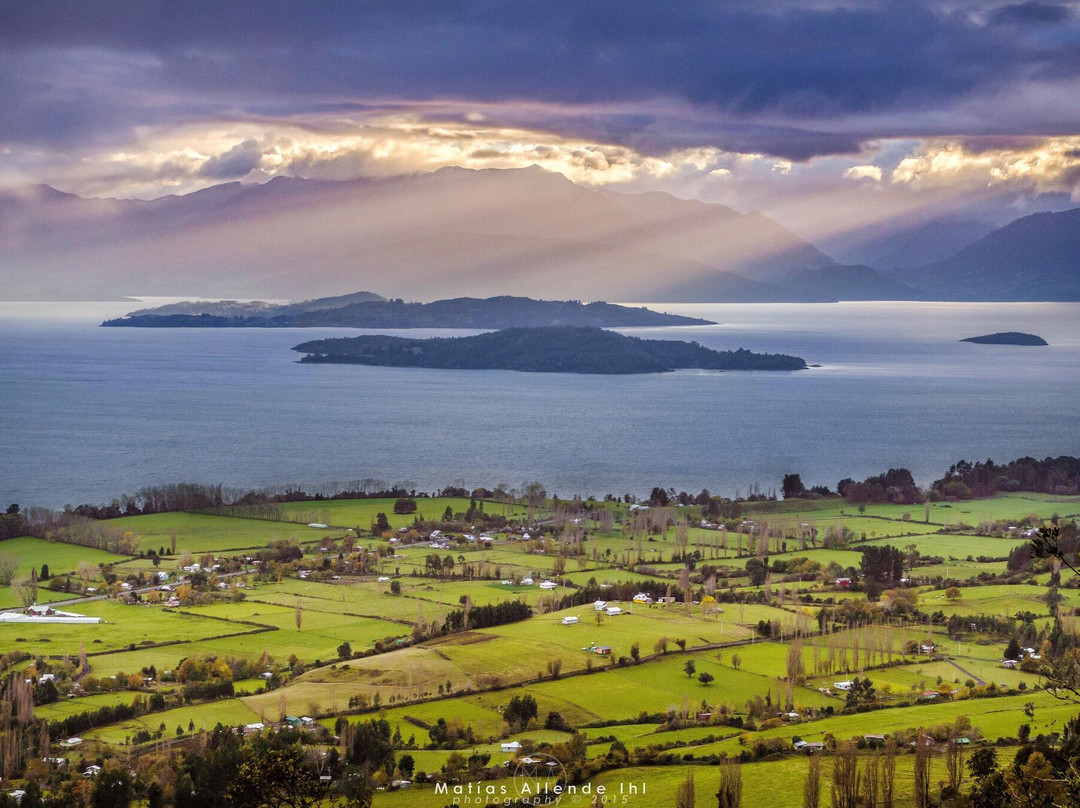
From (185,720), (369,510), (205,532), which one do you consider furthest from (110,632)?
(369,510)

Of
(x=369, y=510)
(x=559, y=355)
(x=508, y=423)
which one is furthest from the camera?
(x=559, y=355)

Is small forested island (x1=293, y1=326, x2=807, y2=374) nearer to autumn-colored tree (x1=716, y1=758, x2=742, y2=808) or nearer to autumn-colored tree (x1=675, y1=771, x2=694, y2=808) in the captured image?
autumn-colored tree (x1=716, y1=758, x2=742, y2=808)

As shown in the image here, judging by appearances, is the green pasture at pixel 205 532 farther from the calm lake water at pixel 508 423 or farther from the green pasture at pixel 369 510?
the calm lake water at pixel 508 423

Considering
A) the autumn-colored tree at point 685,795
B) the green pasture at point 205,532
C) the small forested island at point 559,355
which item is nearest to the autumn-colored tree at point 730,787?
the autumn-colored tree at point 685,795

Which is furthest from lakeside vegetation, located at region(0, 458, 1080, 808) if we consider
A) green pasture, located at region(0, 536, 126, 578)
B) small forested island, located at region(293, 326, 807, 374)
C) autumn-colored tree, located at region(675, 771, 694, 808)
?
small forested island, located at region(293, 326, 807, 374)

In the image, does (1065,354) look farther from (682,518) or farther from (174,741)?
(174,741)

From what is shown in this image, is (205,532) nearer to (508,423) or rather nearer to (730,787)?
(730,787)
